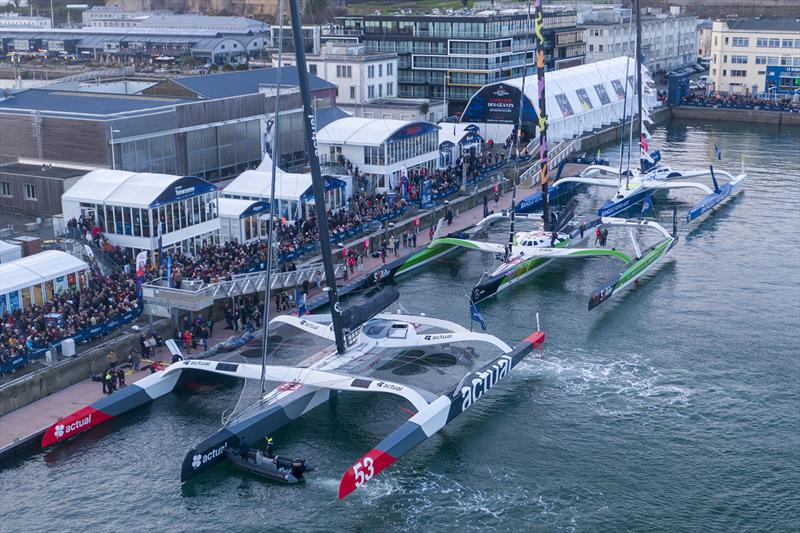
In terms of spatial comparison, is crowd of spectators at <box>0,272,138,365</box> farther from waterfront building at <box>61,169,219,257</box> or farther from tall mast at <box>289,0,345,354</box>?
tall mast at <box>289,0,345,354</box>

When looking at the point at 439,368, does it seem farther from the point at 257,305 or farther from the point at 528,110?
the point at 528,110

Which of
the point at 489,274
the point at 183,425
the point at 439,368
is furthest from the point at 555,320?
the point at 183,425

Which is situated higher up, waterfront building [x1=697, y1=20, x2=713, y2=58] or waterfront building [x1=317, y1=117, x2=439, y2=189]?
waterfront building [x1=697, y1=20, x2=713, y2=58]

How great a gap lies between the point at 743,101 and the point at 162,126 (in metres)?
71.1

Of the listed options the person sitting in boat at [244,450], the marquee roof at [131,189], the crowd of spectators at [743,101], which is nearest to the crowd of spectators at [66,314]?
the marquee roof at [131,189]

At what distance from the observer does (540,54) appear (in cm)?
5375

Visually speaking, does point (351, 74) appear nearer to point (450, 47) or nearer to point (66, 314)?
point (450, 47)

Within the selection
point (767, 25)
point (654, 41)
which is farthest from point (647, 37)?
point (767, 25)

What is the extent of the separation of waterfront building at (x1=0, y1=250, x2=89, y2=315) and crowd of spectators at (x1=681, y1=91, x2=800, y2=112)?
82899 millimetres

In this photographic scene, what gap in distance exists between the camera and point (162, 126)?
56.1 meters

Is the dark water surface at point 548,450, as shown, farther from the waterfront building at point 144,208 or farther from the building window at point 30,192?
the building window at point 30,192

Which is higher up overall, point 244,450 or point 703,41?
point 703,41

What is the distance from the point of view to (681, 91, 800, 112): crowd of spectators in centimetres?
10469

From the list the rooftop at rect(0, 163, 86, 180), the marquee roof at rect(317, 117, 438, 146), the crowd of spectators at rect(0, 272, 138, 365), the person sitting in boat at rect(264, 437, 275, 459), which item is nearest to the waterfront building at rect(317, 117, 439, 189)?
the marquee roof at rect(317, 117, 438, 146)
